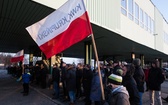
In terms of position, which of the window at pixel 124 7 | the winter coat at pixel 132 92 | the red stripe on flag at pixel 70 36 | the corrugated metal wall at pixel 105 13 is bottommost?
the winter coat at pixel 132 92

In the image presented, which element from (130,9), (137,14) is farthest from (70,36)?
(137,14)

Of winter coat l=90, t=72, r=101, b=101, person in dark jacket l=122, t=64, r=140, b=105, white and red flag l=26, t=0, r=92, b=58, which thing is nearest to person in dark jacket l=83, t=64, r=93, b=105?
winter coat l=90, t=72, r=101, b=101

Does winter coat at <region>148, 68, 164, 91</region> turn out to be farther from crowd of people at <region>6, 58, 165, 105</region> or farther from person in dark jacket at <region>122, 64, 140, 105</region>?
person in dark jacket at <region>122, 64, 140, 105</region>

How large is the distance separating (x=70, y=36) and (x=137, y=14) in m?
16.8

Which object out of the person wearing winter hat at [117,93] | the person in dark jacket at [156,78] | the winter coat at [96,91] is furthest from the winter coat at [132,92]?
the person in dark jacket at [156,78]

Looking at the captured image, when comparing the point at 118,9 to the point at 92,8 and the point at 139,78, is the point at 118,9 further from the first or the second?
the point at 139,78

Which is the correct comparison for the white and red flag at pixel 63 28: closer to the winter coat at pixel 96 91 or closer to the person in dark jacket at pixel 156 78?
the winter coat at pixel 96 91

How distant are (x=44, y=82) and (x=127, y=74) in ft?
33.5

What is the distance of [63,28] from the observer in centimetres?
568

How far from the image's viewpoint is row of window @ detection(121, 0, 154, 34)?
1783 centimetres

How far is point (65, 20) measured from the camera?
5.64m

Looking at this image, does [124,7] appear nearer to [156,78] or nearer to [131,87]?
[156,78]

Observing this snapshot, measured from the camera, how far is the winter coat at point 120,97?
10.4 ft

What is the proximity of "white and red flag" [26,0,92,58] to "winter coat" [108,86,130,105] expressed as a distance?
210 cm
